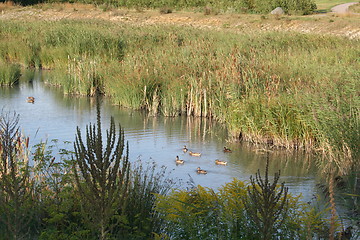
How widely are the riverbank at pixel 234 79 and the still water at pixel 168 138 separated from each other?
405 mm

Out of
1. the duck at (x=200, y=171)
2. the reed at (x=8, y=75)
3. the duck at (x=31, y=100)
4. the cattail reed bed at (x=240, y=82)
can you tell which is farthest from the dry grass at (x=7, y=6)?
the duck at (x=200, y=171)

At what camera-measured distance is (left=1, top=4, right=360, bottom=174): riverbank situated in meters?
9.10

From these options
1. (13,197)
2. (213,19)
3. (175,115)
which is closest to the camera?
(13,197)

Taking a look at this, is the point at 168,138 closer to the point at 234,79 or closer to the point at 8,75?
the point at 234,79

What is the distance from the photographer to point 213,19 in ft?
112

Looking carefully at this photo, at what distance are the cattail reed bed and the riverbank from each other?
0.02 m

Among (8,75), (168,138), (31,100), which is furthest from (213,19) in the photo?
(168,138)

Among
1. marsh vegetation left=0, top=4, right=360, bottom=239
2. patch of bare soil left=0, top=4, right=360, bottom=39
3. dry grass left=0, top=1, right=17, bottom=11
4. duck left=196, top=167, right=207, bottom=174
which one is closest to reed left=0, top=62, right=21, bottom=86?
marsh vegetation left=0, top=4, right=360, bottom=239

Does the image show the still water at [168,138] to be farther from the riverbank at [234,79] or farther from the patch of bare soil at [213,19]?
the patch of bare soil at [213,19]

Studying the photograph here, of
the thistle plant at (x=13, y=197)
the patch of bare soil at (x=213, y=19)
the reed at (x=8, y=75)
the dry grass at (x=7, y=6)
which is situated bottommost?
the thistle plant at (x=13, y=197)

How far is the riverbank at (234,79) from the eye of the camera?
9102 mm

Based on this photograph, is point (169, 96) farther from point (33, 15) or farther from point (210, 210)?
point (33, 15)

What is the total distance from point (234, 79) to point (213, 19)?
Result: 23044 mm

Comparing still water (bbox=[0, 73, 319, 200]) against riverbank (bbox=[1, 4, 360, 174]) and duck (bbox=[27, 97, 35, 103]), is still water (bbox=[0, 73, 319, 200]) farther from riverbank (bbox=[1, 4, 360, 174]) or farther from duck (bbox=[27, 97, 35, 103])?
riverbank (bbox=[1, 4, 360, 174])
